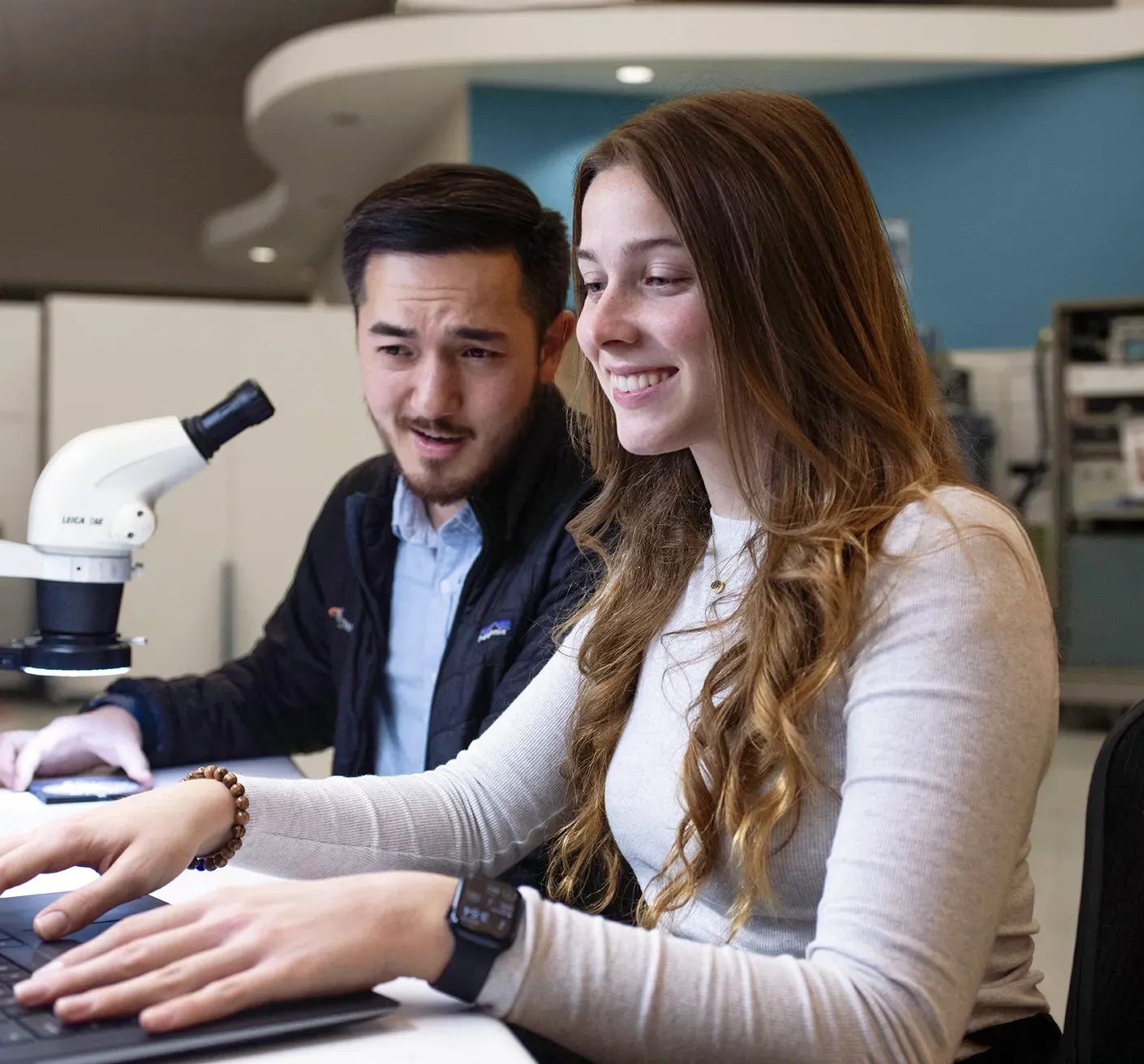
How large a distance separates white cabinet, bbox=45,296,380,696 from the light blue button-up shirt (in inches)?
115

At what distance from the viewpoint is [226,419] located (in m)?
1.58

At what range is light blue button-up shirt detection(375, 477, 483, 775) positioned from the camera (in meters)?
1.92

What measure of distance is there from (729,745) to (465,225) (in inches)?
42.0

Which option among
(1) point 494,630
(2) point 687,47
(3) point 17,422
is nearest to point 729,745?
(1) point 494,630

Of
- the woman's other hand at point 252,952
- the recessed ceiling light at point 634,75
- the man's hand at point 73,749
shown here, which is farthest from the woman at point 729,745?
the recessed ceiling light at point 634,75

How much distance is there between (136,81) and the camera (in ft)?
31.8

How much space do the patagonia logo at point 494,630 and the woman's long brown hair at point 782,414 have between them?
0.62m

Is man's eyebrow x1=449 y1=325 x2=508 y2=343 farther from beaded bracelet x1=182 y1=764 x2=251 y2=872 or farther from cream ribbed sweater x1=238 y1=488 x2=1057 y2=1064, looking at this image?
beaded bracelet x1=182 y1=764 x2=251 y2=872

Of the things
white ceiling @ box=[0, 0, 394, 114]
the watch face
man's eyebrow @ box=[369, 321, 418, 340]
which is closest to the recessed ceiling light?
white ceiling @ box=[0, 0, 394, 114]

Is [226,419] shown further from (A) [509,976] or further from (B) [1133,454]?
(B) [1133,454]

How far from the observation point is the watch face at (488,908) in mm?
821

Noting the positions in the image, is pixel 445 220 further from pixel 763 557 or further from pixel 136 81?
pixel 136 81

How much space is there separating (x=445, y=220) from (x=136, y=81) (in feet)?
28.8

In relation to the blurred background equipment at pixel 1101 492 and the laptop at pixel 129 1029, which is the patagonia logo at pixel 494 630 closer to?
the laptop at pixel 129 1029
